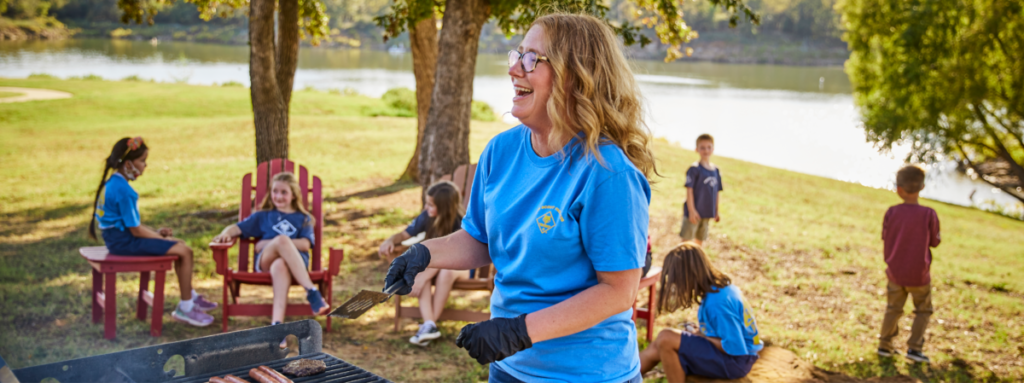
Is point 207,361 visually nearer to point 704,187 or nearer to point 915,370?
point 915,370

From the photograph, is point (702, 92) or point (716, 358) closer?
point (716, 358)

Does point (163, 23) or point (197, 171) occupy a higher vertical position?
point (163, 23)

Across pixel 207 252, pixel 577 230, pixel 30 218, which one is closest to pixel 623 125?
pixel 577 230

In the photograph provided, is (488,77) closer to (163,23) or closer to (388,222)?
(388,222)

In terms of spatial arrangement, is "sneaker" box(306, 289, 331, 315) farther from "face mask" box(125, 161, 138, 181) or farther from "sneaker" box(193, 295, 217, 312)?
"face mask" box(125, 161, 138, 181)

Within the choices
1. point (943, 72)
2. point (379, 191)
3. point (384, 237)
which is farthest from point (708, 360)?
point (943, 72)

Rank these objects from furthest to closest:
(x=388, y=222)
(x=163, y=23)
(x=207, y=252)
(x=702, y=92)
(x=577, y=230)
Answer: (x=163, y=23)
(x=702, y=92)
(x=388, y=222)
(x=207, y=252)
(x=577, y=230)

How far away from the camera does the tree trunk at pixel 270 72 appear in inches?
300

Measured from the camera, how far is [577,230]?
1.53 metres

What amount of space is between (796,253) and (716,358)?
538 centimetres

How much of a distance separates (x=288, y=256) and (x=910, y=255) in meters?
4.37

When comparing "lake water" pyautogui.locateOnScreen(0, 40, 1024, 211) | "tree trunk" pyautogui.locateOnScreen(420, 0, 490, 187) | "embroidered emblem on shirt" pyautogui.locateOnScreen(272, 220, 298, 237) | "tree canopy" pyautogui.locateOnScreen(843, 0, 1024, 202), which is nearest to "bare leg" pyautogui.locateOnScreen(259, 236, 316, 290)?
"embroidered emblem on shirt" pyautogui.locateOnScreen(272, 220, 298, 237)

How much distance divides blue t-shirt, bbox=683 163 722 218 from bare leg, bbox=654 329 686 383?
3.08 m

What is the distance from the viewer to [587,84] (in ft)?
5.19
